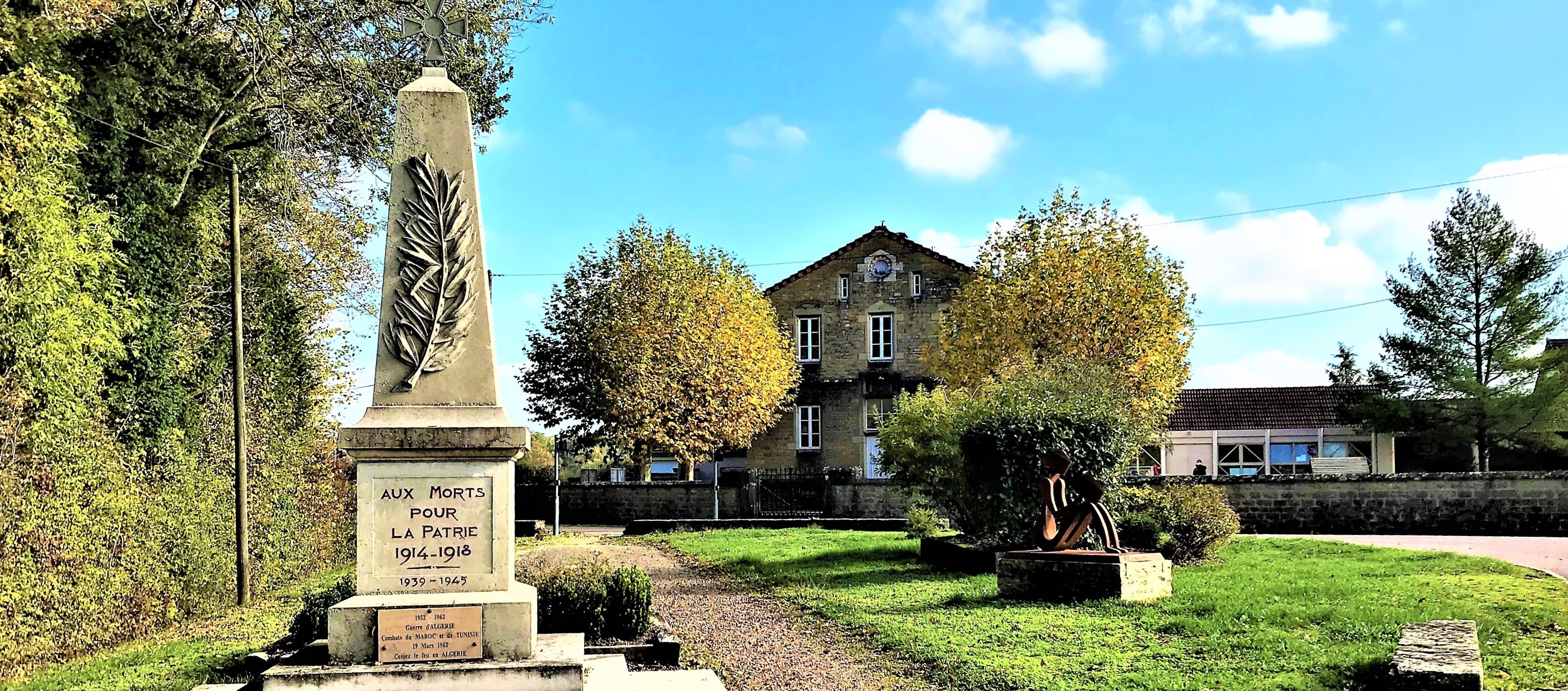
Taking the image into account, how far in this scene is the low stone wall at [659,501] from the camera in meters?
32.0

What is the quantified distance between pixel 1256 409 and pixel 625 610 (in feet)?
114

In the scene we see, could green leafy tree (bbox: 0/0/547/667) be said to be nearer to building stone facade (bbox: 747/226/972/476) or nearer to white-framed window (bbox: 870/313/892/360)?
building stone facade (bbox: 747/226/972/476)

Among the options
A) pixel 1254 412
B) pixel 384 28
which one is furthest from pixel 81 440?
pixel 1254 412

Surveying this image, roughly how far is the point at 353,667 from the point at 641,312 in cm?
2754

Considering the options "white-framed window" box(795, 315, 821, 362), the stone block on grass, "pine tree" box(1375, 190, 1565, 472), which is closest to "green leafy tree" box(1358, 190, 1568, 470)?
"pine tree" box(1375, 190, 1565, 472)

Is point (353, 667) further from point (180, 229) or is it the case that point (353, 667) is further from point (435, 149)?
point (180, 229)

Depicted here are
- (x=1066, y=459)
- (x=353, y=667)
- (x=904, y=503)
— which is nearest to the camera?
(x=353, y=667)

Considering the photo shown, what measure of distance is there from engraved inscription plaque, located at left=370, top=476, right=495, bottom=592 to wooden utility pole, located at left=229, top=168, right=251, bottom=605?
8557 millimetres

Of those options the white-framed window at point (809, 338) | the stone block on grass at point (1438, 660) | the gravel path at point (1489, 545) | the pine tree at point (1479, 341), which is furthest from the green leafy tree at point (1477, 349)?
the stone block on grass at point (1438, 660)

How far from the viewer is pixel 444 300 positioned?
776 centimetres

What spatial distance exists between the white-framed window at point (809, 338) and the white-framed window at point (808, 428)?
1.86 m

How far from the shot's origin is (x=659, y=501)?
35.0 m

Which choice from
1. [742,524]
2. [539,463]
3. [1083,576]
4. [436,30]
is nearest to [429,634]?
[436,30]

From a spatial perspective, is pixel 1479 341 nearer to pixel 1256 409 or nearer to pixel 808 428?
pixel 1256 409
